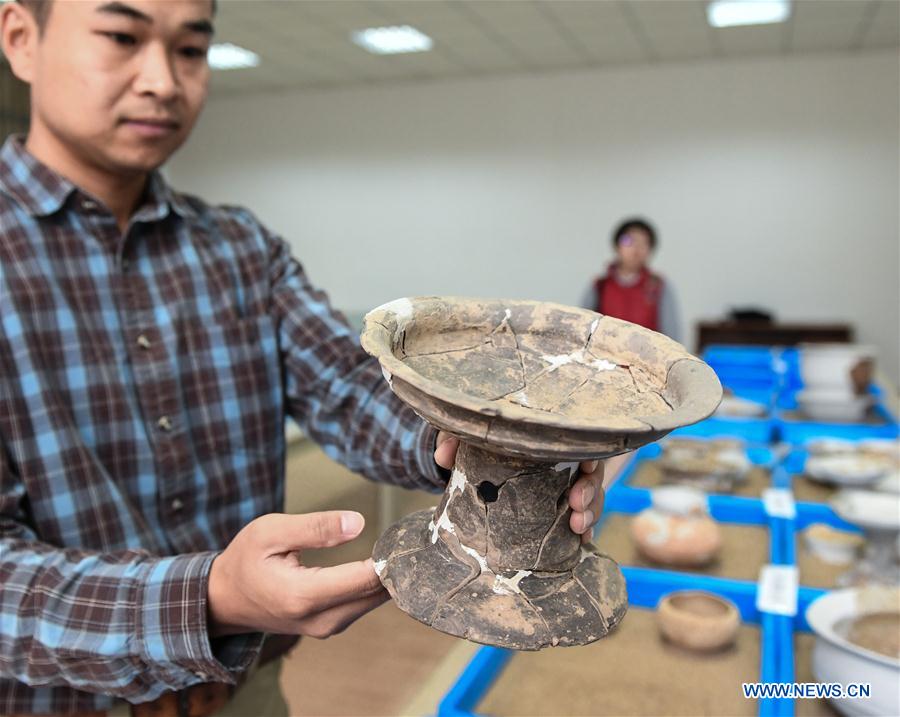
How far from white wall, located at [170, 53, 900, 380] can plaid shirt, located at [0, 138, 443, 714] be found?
20.1 feet

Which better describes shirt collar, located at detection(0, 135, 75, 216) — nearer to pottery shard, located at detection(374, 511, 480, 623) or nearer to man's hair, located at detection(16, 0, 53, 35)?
man's hair, located at detection(16, 0, 53, 35)

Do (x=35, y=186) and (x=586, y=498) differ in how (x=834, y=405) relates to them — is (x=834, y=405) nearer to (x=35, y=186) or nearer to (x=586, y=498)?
(x=586, y=498)

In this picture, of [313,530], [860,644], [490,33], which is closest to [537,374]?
[313,530]

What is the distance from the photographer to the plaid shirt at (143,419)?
92cm

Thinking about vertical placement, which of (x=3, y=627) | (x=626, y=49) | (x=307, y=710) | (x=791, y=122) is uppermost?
(x=626, y=49)

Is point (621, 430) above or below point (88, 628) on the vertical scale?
above

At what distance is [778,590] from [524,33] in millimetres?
5332

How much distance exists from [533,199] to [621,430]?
7.12 m

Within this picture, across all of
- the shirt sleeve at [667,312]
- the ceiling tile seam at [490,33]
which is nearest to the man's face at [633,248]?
the shirt sleeve at [667,312]

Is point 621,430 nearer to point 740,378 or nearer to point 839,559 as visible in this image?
point 839,559

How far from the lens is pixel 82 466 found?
3.52ft

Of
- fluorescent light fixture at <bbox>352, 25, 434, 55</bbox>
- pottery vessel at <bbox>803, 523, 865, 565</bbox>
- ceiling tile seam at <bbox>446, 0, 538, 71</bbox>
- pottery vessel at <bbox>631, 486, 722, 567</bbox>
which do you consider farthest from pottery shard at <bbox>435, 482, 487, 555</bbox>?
fluorescent light fixture at <bbox>352, 25, 434, 55</bbox>

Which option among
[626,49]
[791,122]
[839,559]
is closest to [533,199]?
[626,49]

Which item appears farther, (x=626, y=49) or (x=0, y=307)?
(x=626, y=49)
